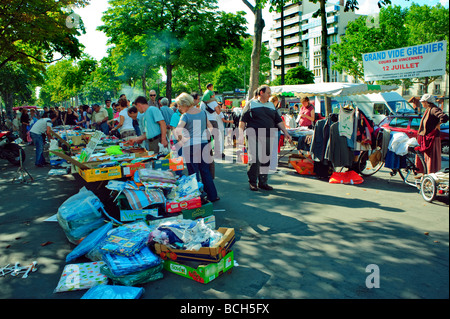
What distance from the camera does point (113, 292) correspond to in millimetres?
3244

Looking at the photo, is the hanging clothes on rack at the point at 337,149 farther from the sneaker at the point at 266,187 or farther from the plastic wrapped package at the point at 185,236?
the plastic wrapped package at the point at 185,236

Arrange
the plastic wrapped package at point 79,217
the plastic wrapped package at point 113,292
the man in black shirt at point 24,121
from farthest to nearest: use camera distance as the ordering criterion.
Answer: the man in black shirt at point 24,121 < the plastic wrapped package at point 79,217 < the plastic wrapped package at point 113,292

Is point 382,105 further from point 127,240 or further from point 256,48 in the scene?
point 127,240

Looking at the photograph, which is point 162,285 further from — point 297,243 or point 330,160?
point 330,160

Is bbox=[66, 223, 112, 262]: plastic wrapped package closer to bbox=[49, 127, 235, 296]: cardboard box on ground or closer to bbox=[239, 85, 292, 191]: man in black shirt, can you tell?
bbox=[49, 127, 235, 296]: cardboard box on ground

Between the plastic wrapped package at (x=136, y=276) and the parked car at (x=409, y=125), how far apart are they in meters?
11.5

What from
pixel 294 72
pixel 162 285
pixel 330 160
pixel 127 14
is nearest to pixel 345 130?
pixel 330 160

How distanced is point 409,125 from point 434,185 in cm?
777

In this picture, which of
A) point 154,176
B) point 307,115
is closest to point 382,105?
point 307,115

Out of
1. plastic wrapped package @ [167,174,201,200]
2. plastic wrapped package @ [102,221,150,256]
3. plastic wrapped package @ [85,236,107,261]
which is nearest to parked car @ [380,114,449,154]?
plastic wrapped package @ [167,174,201,200]

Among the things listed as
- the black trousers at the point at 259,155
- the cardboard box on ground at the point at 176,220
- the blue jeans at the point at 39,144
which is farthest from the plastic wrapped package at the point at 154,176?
the blue jeans at the point at 39,144

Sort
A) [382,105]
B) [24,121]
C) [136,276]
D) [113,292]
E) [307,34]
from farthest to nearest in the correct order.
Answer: [307,34], [382,105], [24,121], [136,276], [113,292]

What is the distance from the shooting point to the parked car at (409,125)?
12.4 metres

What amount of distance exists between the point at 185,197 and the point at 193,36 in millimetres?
18921
